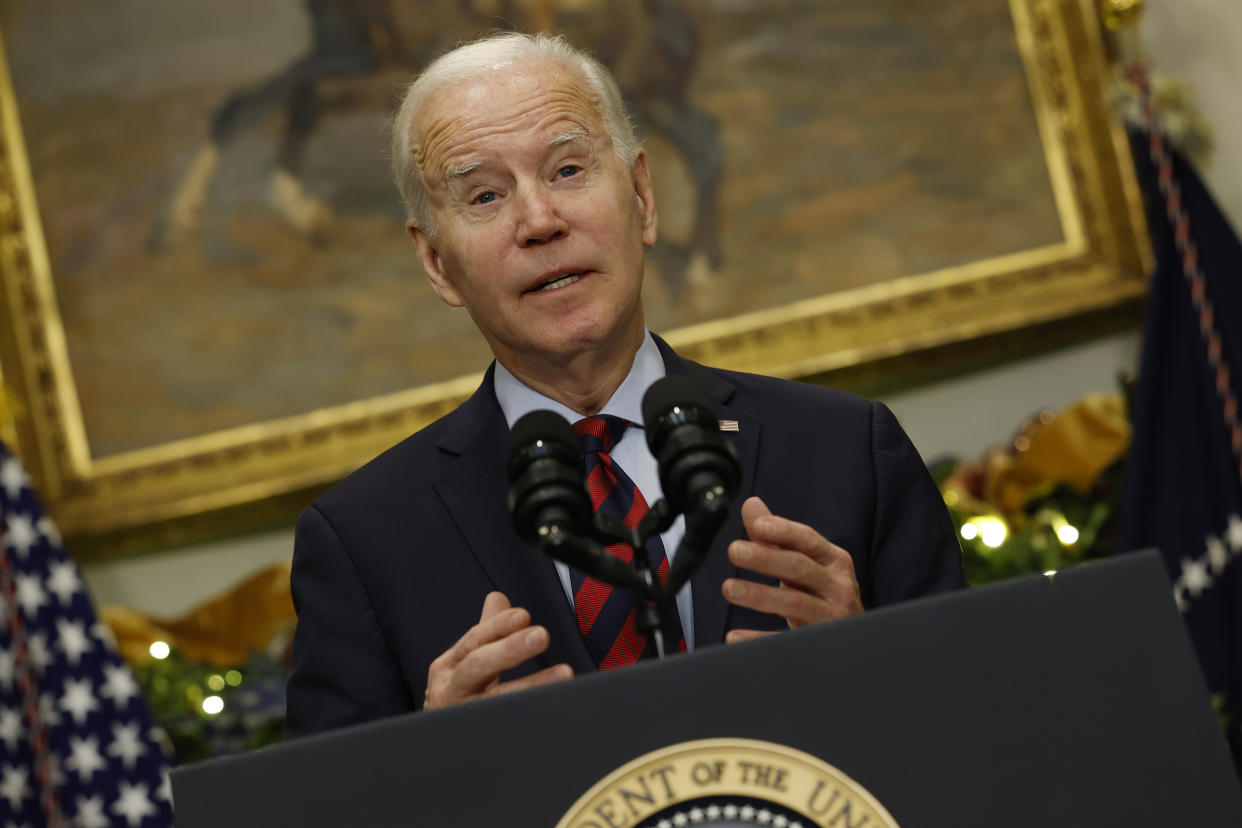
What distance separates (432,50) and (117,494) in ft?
6.56

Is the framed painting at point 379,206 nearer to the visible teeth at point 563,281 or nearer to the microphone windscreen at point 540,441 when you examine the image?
the visible teeth at point 563,281

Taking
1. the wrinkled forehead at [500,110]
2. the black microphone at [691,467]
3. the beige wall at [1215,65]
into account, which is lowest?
the black microphone at [691,467]

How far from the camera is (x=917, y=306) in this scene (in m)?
4.54

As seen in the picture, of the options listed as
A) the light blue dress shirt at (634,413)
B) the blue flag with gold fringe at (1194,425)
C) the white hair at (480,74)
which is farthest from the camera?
the blue flag with gold fringe at (1194,425)

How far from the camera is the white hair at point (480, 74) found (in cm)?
200

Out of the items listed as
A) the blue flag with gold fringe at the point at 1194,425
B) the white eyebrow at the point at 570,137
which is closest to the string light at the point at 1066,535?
the blue flag with gold fringe at the point at 1194,425

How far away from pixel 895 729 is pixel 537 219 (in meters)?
1.01

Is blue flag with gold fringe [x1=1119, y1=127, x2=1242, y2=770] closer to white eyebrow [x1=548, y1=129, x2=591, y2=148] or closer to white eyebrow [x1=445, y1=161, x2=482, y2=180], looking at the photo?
white eyebrow [x1=548, y1=129, x2=591, y2=148]

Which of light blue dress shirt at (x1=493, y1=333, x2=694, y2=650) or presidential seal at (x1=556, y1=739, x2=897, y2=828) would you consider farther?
light blue dress shirt at (x1=493, y1=333, x2=694, y2=650)

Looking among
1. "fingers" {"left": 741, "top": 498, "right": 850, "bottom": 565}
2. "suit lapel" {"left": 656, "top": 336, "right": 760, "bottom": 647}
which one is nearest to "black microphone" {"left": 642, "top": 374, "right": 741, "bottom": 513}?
"fingers" {"left": 741, "top": 498, "right": 850, "bottom": 565}

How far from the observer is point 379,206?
15.7ft

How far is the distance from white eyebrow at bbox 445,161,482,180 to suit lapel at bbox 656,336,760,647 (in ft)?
1.42

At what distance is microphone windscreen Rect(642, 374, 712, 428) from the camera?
4.10ft

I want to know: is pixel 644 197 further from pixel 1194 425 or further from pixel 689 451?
pixel 1194 425
